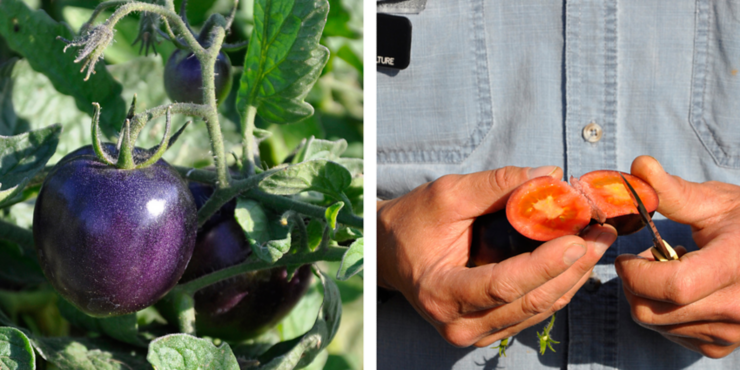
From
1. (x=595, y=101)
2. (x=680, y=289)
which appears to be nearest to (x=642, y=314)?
(x=680, y=289)

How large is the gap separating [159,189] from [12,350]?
167 millimetres

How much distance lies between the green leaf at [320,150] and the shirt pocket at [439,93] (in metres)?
0.28

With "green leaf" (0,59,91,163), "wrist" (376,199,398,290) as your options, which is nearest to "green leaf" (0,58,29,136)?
"green leaf" (0,59,91,163)

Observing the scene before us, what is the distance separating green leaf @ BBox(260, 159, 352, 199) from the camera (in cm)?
48

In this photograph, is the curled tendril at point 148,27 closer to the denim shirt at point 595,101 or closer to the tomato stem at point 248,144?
A: the tomato stem at point 248,144

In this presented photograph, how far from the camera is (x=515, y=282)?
61cm

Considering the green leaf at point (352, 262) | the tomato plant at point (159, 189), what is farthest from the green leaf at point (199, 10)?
the green leaf at point (352, 262)

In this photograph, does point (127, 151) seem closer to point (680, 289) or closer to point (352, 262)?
point (352, 262)

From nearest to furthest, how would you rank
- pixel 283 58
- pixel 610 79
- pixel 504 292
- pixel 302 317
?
pixel 283 58 → pixel 504 292 → pixel 302 317 → pixel 610 79

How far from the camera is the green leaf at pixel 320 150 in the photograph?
24.0 inches

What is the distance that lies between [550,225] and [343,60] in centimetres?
46

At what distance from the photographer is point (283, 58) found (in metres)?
0.51

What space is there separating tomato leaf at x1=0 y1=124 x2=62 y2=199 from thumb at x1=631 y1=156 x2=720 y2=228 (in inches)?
25.6

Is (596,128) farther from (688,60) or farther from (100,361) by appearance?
(100,361)
